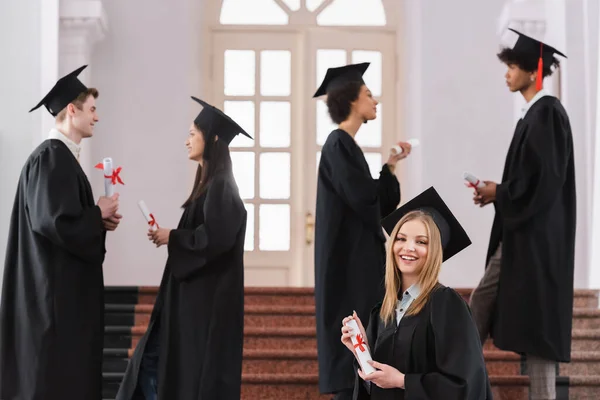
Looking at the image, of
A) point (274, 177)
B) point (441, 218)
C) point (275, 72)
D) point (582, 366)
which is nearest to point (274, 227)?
point (274, 177)

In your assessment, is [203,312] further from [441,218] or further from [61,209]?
[441,218]

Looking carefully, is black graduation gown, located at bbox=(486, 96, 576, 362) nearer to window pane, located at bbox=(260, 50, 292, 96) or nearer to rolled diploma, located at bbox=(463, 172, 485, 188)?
rolled diploma, located at bbox=(463, 172, 485, 188)

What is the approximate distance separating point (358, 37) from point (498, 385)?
4.54m

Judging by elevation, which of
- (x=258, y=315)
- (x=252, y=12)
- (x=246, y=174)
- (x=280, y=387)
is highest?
(x=252, y=12)

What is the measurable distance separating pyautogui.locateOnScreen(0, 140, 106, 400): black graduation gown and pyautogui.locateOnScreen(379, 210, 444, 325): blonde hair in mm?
1808

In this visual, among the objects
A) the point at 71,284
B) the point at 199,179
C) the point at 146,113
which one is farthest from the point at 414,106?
the point at 71,284

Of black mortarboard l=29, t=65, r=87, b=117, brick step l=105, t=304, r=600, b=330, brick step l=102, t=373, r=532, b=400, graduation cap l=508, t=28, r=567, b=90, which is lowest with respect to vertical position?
brick step l=102, t=373, r=532, b=400

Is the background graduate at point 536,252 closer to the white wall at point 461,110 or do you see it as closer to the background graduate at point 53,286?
the background graduate at point 53,286

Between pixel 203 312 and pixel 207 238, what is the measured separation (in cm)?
36

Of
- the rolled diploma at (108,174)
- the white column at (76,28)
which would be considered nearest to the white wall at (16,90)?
the rolled diploma at (108,174)

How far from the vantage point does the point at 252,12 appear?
9.73 m

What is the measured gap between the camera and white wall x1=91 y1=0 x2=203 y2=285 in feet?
29.9

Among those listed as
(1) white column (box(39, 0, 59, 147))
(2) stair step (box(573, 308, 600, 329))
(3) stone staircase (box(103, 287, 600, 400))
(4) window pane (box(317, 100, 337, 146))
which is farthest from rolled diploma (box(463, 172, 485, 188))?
(4) window pane (box(317, 100, 337, 146))

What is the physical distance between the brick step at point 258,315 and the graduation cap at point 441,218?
3.61 m
